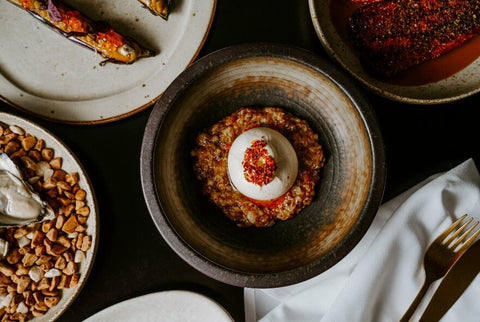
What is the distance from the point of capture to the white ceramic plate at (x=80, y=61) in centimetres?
116

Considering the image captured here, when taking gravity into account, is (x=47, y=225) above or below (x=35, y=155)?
below

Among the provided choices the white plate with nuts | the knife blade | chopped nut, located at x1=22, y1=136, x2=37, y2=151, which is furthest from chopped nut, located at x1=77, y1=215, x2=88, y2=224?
the knife blade

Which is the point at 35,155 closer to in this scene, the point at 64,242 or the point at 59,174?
the point at 59,174

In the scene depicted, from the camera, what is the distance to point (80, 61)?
1186 millimetres

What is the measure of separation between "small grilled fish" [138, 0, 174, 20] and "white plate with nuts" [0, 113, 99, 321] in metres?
0.40

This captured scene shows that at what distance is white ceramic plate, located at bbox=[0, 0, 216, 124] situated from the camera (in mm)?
1159

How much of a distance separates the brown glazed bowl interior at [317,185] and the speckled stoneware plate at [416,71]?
0.16 meters

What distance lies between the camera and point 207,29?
1.15 metres

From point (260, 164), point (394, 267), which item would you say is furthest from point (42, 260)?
point (394, 267)

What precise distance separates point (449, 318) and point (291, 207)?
47 cm

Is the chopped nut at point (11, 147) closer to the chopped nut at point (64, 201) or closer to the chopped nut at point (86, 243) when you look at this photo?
the chopped nut at point (64, 201)

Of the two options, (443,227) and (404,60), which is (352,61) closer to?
(404,60)

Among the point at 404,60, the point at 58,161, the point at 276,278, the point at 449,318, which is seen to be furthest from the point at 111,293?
the point at 404,60

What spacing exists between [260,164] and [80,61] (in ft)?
1.82
